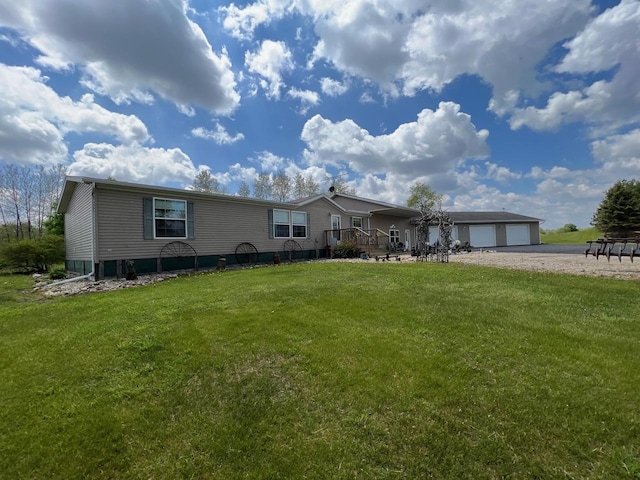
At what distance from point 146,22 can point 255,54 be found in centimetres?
387

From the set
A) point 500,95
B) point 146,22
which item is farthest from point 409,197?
point 146,22

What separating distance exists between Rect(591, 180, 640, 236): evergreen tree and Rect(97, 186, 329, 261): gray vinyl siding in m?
30.5

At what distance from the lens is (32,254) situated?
13.3 meters

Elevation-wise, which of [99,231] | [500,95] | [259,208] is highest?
[500,95]

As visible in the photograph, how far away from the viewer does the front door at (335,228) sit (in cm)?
1767

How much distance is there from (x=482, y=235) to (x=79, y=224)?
100ft

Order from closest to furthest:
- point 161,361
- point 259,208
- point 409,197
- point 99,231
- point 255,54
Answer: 1. point 161,361
2. point 99,231
3. point 255,54
4. point 259,208
5. point 409,197

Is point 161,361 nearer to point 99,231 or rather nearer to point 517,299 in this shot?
point 517,299

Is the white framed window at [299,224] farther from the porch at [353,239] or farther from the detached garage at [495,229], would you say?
the detached garage at [495,229]

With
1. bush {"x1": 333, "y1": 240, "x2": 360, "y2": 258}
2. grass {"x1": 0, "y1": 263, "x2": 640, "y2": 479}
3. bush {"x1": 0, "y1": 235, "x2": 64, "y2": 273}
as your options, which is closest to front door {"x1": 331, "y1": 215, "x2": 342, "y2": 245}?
bush {"x1": 333, "y1": 240, "x2": 360, "y2": 258}

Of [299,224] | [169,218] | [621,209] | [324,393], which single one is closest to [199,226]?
[169,218]

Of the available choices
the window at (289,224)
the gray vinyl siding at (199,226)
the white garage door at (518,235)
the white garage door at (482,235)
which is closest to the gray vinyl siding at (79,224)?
the gray vinyl siding at (199,226)

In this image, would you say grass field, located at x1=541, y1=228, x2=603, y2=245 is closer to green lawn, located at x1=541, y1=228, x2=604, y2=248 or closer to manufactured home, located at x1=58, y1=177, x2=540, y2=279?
green lawn, located at x1=541, y1=228, x2=604, y2=248

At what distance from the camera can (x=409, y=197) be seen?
4594cm
